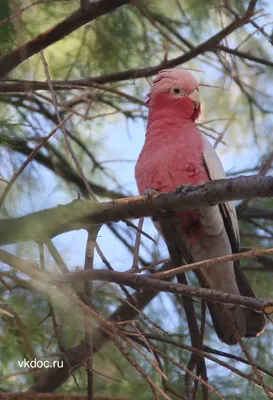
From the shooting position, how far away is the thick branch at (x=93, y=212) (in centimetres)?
189

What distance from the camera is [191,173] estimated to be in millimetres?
2598

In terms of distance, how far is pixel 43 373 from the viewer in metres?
2.74

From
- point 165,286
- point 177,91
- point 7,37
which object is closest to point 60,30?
point 7,37

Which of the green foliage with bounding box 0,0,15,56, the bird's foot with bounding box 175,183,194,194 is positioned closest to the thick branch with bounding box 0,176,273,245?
the bird's foot with bounding box 175,183,194,194

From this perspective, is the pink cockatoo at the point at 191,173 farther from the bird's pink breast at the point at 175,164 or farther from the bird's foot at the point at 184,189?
the bird's foot at the point at 184,189

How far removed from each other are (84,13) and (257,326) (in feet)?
4.09

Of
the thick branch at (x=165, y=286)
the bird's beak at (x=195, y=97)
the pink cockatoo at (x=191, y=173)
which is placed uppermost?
the bird's beak at (x=195, y=97)

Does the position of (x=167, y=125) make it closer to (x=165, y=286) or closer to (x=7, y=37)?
(x=7, y=37)

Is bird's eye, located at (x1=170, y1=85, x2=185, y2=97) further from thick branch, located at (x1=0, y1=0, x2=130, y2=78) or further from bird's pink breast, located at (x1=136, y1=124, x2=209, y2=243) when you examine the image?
thick branch, located at (x1=0, y1=0, x2=130, y2=78)

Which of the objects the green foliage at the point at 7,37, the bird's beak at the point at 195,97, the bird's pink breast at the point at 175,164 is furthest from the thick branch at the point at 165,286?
the green foliage at the point at 7,37

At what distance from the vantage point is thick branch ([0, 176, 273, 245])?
189 cm

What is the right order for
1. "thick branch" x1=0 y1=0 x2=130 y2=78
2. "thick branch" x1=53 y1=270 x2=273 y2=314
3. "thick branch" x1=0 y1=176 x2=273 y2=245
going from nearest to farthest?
1. "thick branch" x1=53 y1=270 x2=273 y2=314
2. "thick branch" x1=0 y1=176 x2=273 y2=245
3. "thick branch" x1=0 y1=0 x2=130 y2=78

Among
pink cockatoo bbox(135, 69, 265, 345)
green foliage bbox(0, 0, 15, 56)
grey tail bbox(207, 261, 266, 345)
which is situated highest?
green foliage bbox(0, 0, 15, 56)

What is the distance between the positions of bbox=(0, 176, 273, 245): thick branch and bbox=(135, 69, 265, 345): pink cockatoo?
0.51 metres
